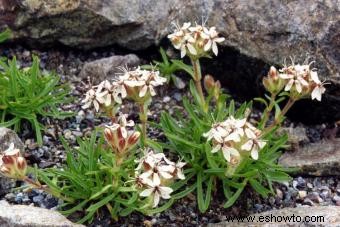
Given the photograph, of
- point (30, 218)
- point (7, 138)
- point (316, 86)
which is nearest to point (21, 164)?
point (30, 218)

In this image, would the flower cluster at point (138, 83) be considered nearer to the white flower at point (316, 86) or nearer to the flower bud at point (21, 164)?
the flower bud at point (21, 164)

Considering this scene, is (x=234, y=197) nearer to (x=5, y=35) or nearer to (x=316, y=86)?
(x=316, y=86)

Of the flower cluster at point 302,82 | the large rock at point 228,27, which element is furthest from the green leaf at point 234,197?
the large rock at point 228,27

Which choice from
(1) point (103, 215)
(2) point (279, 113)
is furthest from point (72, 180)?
(2) point (279, 113)

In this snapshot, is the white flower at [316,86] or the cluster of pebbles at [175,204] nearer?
the white flower at [316,86]

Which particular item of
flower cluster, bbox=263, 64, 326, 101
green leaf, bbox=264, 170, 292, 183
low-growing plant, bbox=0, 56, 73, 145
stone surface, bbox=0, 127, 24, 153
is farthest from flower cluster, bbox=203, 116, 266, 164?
low-growing plant, bbox=0, 56, 73, 145

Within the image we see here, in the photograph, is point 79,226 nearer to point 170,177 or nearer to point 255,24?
point 170,177
